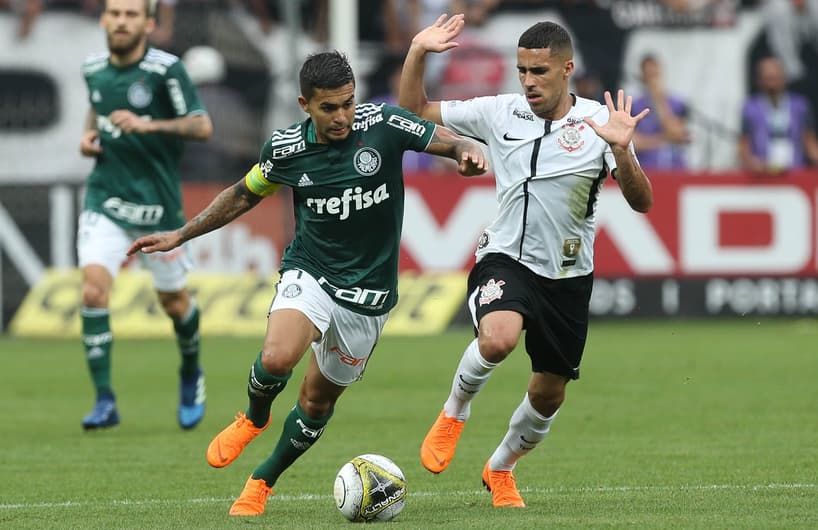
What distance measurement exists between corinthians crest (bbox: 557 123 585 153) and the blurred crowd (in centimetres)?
1217

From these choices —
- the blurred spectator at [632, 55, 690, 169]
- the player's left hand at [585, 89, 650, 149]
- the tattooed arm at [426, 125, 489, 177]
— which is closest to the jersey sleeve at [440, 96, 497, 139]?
the tattooed arm at [426, 125, 489, 177]

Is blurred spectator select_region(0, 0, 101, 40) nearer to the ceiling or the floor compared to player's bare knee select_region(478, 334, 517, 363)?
nearer to the ceiling

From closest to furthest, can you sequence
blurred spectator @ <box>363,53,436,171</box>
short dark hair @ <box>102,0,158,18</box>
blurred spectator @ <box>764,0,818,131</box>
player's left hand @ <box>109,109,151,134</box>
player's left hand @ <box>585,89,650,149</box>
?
1. player's left hand @ <box>585,89,650,149</box>
2. player's left hand @ <box>109,109,151,134</box>
3. short dark hair @ <box>102,0,158,18</box>
4. blurred spectator @ <box>363,53,436,171</box>
5. blurred spectator @ <box>764,0,818,131</box>

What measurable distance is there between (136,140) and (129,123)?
23.6 inches

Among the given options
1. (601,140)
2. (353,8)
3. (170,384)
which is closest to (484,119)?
(601,140)

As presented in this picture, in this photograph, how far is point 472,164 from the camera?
691 cm

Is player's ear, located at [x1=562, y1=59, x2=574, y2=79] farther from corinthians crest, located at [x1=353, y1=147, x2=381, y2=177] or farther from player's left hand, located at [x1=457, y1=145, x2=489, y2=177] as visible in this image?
corinthians crest, located at [x1=353, y1=147, x2=381, y2=177]

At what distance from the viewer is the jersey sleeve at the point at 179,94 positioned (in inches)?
426

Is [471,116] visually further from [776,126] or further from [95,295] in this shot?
[776,126]

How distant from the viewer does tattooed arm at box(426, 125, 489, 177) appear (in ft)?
22.7

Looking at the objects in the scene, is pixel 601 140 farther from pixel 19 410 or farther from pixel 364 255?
pixel 19 410

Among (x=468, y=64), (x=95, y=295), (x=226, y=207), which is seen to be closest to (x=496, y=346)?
(x=226, y=207)

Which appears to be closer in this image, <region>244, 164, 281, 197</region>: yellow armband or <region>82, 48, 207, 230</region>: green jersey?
<region>244, 164, 281, 197</region>: yellow armband

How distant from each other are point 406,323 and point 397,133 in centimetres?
1149
